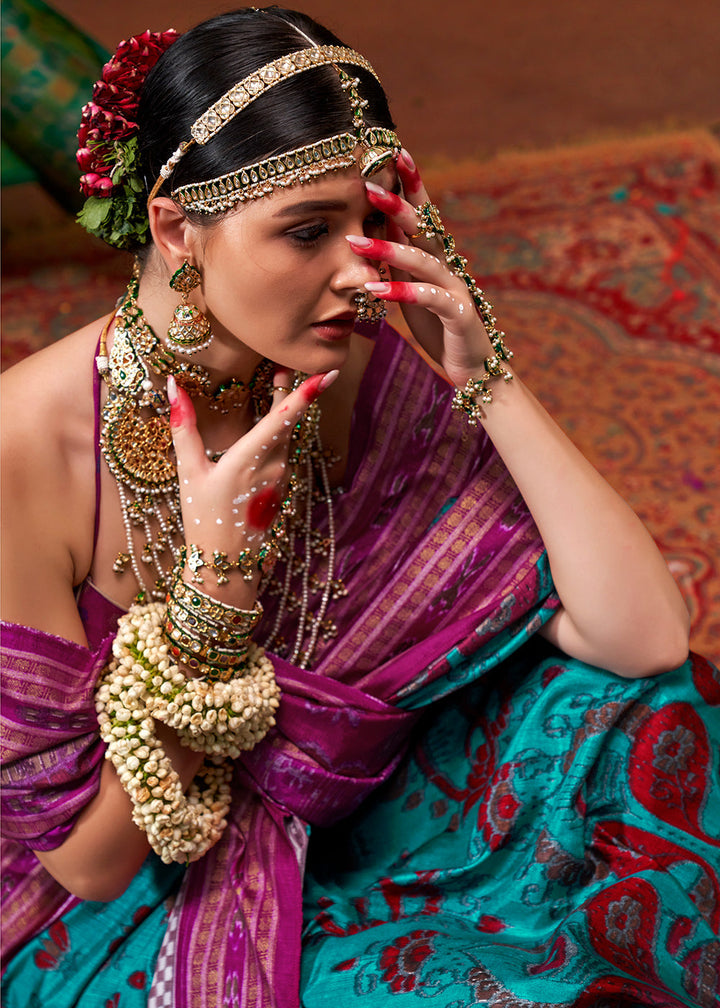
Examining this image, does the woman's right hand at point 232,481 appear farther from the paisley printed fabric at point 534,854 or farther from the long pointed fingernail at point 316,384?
the paisley printed fabric at point 534,854

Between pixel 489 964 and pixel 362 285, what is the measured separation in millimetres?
826

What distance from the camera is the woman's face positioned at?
52.3 inches

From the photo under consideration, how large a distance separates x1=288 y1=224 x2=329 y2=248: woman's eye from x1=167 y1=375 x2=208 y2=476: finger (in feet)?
0.85

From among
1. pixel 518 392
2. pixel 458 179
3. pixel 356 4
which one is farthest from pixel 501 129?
pixel 518 392

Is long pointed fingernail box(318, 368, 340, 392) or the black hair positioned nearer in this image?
the black hair

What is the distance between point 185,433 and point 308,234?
0.30 m

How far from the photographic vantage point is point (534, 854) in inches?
63.2

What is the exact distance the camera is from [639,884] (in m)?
1.48

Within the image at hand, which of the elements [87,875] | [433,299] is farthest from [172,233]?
[87,875]

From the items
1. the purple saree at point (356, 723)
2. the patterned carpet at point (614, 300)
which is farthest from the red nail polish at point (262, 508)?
the patterned carpet at point (614, 300)

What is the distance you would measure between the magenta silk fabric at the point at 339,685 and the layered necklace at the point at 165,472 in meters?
0.03

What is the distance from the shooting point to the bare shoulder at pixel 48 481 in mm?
1379

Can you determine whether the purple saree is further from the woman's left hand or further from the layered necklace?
the woman's left hand

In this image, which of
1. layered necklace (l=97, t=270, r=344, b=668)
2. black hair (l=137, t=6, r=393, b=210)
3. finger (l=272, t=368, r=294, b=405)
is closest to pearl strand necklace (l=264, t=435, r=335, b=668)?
layered necklace (l=97, t=270, r=344, b=668)
